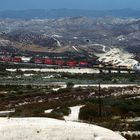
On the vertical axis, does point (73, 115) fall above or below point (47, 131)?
below

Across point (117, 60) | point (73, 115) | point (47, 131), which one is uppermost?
point (47, 131)

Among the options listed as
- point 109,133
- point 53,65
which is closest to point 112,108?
point 109,133

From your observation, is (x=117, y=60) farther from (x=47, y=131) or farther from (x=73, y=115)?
(x=47, y=131)

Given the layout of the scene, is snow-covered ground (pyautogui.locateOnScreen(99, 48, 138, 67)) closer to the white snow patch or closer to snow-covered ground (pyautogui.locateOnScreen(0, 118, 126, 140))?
the white snow patch

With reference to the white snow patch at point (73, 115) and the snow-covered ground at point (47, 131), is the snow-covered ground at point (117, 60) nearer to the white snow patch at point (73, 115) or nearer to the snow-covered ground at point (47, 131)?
the white snow patch at point (73, 115)

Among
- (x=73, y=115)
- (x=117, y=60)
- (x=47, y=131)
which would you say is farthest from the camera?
(x=117, y=60)

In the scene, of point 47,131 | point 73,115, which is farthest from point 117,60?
point 47,131

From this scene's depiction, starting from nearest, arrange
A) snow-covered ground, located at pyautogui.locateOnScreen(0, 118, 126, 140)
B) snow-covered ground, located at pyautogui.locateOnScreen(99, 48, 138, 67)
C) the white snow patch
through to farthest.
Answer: snow-covered ground, located at pyautogui.locateOnScreen(0, 118, 126, 140) < the white snow patch < snow-covered ground, located at pyautogui.locateOnScreen(99, 48, 138, 67)

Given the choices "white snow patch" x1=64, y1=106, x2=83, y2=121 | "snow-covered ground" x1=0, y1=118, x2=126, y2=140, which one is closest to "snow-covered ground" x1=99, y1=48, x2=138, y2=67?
"white snow patch" x1=64, y1=106, x2=83, y2=121

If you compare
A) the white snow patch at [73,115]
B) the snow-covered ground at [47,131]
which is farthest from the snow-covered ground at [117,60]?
the snow-covered ground at [47,131]
